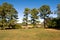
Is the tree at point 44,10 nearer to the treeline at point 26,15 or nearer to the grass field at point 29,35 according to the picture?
the treeline at point 26,15

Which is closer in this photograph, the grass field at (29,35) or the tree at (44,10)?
the grass field at (29,35)

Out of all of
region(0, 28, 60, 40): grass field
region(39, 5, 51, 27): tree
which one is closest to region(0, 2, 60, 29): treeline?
region(39, 5, 51, 27): tree

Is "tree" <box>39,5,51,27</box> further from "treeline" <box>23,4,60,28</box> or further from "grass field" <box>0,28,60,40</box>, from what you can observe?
"grass field" <box>0,28,60,40</box>

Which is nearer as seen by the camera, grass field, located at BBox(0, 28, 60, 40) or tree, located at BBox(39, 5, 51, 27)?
grass field, located at BBox(0, 28, 60, 40)

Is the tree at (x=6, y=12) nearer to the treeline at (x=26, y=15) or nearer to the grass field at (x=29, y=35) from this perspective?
the treeline at (x=26, y=15)

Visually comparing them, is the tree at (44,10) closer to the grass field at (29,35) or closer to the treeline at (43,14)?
the treeline at (43,14)

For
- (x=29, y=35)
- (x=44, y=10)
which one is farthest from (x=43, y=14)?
(x=29, y=35)

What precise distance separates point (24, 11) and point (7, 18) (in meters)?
8.64

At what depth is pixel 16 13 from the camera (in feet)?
173

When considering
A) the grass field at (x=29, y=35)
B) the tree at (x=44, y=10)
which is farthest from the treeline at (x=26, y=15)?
the grass field at (x=29, y=35)

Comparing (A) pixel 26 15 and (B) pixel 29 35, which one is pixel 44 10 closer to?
(A) pixel 26 15

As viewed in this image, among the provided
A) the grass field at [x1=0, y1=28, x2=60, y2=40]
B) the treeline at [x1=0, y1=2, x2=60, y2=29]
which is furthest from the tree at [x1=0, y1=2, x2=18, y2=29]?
the grass field at [x1=0, y1=28, x2=60, y2=40]

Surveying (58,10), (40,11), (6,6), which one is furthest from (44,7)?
(6,6)

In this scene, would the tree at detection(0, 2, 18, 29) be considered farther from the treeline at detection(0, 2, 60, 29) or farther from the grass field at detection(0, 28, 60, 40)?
the grass field at detection(0, 28, 60, 40)
